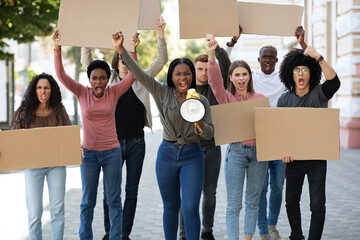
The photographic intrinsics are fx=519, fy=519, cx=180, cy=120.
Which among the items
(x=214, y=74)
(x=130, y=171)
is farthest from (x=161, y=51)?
(x=130, y=171)

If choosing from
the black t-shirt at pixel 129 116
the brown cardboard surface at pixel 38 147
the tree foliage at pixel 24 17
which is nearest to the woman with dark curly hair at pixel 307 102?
the black t-shirt at pixel 129 116

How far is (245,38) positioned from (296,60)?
679 inches

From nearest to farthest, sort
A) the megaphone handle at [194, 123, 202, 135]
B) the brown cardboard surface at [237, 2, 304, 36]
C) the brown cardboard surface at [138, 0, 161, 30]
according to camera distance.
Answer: the megaphone handle at [194, 123, 202, 135] < the brown cardboard surface at [138, 0, 161, 30] < the brown cardboard surface at [237, 2, 304, 36]

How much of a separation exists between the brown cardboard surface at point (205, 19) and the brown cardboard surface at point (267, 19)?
0.28 metres

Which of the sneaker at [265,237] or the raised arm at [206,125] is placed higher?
the raised arm at [206,125]

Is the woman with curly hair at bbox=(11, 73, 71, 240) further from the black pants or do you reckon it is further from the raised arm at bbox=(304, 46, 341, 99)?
the raised arm at bbox=(304, 46, 341, 99)

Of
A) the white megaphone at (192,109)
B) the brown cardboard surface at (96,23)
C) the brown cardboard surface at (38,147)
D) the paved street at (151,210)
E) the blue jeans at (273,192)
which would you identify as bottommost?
the paved street at (151,210)

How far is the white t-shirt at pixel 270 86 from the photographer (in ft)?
17.9

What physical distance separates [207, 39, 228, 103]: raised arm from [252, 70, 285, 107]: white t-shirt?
0.75 meters

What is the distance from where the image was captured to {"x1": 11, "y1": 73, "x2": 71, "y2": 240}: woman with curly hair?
4.51 m

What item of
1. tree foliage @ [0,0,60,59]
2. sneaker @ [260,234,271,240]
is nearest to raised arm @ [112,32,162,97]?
sneaker @ [260,234,271,240]

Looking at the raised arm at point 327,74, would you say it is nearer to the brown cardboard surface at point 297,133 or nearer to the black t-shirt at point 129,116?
the brown cardboard surface at point 297,133

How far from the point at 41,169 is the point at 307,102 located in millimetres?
2450

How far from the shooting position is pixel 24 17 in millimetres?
15078
